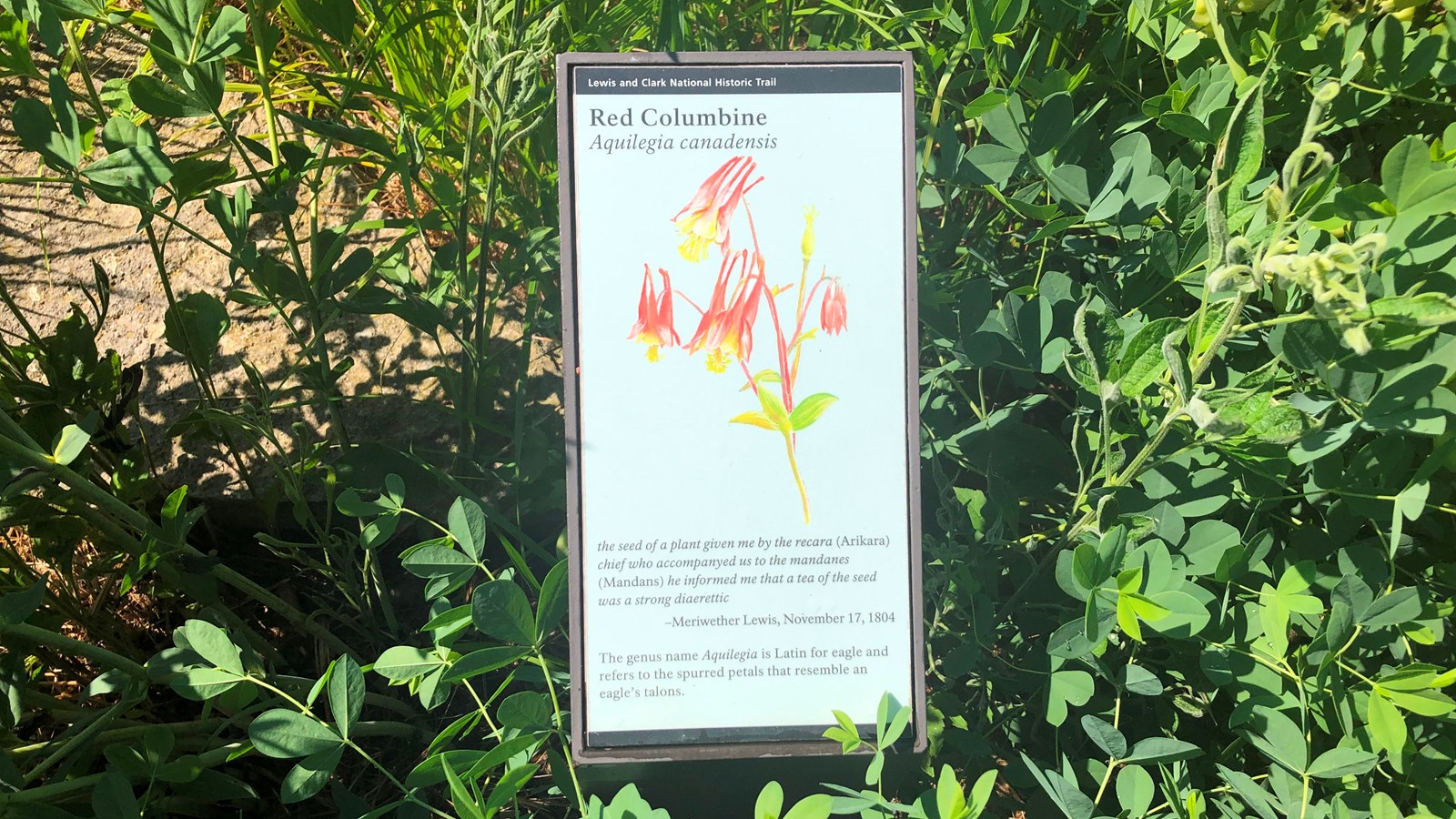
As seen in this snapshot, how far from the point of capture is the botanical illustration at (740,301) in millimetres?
828

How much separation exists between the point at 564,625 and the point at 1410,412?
83cm

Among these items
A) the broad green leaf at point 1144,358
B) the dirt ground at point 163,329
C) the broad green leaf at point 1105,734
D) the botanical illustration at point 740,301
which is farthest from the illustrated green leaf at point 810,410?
the dirt ground at point 163,329

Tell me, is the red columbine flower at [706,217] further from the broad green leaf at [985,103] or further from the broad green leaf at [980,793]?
the broad green leaf at [980,793]

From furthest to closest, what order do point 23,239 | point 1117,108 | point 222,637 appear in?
point 23,239 → point 1117,108 → point 222,637

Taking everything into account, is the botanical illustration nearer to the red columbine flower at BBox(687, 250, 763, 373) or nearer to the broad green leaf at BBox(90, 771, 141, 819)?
the red columbine flower at BBox(687, 250, 763, 373)

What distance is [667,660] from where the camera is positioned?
0.85 metres

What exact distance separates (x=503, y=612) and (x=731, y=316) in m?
0.31

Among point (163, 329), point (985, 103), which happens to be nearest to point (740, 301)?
point (985, 103)

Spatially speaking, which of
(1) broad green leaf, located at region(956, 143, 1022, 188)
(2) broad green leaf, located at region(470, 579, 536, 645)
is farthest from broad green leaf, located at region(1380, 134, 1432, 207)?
(2) broad green leaf, located at region(470, 579, 536, 645)

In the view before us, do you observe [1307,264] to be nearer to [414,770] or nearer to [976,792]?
[976,792]

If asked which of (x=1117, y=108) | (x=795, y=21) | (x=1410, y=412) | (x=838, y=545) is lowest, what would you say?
(x=838, y=545)

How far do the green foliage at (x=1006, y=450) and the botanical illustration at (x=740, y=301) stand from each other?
4cm

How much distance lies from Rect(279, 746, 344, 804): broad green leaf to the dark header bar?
1.92 ft

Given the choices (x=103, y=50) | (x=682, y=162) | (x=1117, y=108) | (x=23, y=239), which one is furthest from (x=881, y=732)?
(x=103, y=50)
